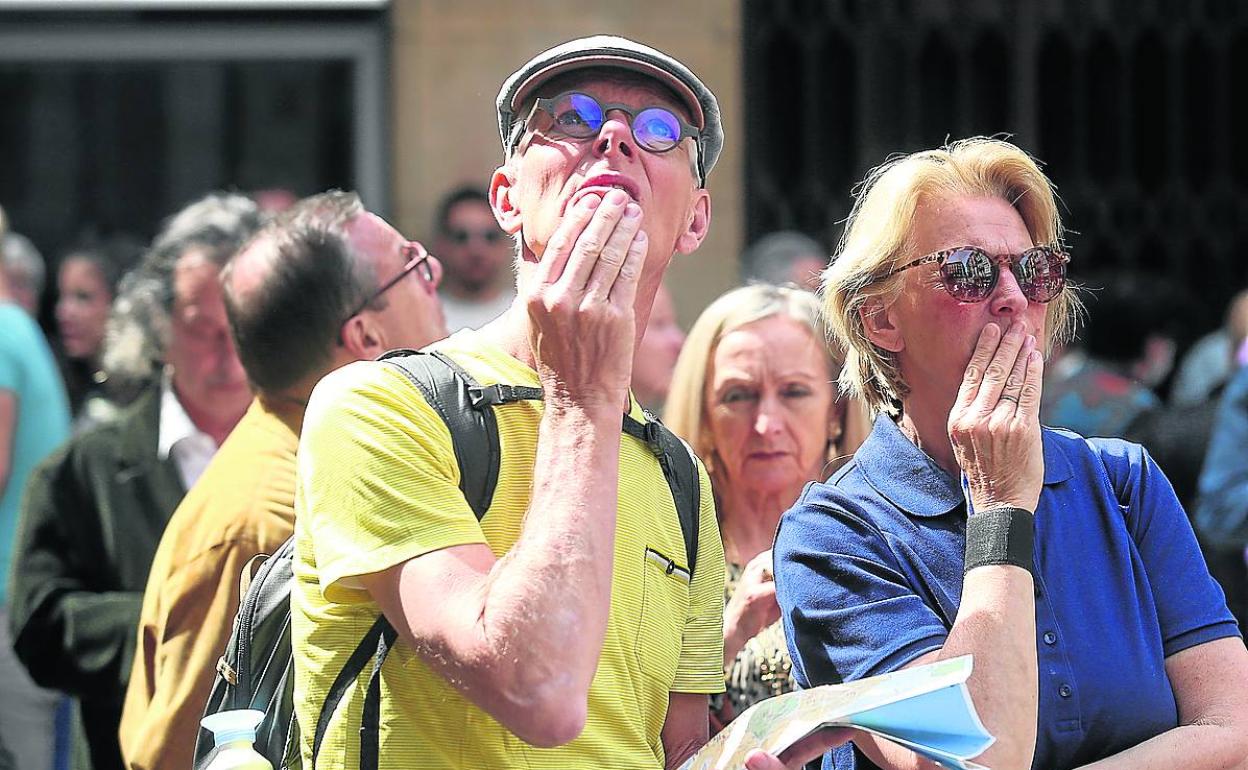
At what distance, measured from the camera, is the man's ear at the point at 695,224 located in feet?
8.82

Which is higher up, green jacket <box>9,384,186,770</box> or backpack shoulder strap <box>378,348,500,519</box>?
backpack shoulder strap <box>378,348,500,519</box>

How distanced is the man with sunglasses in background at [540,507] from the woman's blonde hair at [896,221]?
0.41 metres

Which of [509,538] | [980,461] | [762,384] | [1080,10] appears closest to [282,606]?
[509,538]

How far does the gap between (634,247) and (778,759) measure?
0.70 m

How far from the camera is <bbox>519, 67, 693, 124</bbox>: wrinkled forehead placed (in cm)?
258

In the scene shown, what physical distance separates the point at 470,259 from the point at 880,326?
4104 mm

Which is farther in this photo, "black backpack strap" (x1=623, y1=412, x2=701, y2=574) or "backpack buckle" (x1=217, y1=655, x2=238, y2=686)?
"backpack buckle" (x1=217, y1=655, x2=238, y2=686)

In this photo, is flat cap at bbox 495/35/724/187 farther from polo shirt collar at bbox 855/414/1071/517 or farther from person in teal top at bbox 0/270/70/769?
person in teal top at bbox 0/270/70/769

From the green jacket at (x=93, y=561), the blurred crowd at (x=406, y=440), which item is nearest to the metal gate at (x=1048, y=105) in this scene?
the blurred crowd at (x=406, y=440)

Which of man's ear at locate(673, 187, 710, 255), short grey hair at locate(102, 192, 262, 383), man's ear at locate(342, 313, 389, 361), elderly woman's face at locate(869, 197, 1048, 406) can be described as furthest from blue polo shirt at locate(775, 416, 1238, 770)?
short grey hair at locate(102, 192, 262, 383)

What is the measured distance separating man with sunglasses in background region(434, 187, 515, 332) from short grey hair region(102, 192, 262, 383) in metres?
1.74

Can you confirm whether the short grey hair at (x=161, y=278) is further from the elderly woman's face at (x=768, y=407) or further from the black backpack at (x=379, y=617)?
the black backpack at (x=379, y=617)

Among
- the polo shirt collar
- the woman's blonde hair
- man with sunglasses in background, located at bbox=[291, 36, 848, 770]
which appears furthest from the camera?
the woman's blonde hair

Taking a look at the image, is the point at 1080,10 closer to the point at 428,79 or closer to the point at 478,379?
the point at 428,79
